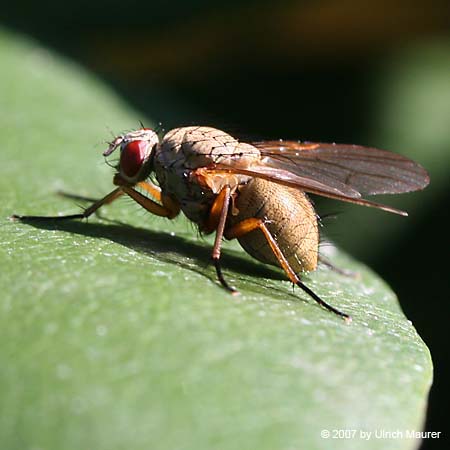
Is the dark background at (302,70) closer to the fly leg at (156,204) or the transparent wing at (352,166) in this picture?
the transparent wing at (352,166)

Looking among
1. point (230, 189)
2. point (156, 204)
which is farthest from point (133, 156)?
point (230, 189)

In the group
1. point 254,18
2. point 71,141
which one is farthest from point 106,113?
point 254,18

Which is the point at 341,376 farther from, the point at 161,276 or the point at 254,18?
the point at 254,18

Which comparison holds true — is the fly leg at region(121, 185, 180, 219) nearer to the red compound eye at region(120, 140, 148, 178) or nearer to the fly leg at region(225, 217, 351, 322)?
the red compound eye at region(120, 140, 148, 178)

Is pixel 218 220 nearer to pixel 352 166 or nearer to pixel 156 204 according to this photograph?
pixel 156 204

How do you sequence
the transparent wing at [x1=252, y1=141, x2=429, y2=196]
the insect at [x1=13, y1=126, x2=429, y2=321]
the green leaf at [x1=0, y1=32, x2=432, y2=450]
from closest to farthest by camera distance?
the green leaf at [x1=0, y1=32, x2=432, y2=450] < the insect at [x1=13, y1=126, x2=429, y2=321] < the transparent wing at [x1=252, y1=141, x2=429, y2=196]

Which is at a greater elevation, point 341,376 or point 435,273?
point 341,376

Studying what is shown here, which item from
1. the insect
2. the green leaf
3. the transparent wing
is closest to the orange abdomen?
the insect
